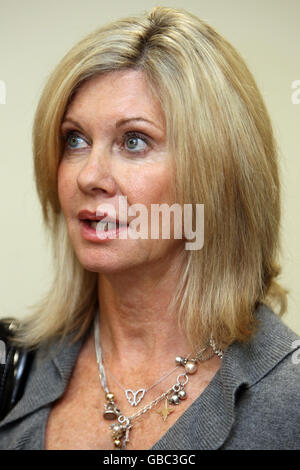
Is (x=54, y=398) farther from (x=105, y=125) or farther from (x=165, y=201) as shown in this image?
(x=105, y=125)

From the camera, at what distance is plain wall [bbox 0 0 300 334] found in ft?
7.20

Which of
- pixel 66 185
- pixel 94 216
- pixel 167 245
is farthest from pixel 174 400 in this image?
pixel 66 185

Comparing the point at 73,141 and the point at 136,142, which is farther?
the point at 73,141

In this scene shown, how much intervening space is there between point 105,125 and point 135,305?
1.55 feet

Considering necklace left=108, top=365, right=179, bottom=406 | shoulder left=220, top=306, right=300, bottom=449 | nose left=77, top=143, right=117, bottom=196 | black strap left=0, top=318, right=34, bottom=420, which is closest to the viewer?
shoulder left=220, top=306, right=300, bottom=449

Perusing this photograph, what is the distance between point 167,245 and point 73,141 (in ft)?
1.20

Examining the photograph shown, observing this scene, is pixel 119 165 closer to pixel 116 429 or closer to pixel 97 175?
pixel 97 175

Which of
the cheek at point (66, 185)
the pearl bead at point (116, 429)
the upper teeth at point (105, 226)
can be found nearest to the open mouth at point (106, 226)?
the upper teeth at point (105, 226)

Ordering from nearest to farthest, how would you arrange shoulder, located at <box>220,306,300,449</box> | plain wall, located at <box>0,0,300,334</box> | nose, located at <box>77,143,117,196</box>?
shoulder, located at <box>220,306,300,449</box> < nose, located at <box>77,143,117,196</box> < plain wall, located at <box>0,0,300,334</box>

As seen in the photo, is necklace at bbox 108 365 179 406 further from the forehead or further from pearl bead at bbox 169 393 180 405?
the forehead

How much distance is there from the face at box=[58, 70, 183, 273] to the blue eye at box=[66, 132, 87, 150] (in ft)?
0.13

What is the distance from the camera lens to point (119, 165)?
151 cm

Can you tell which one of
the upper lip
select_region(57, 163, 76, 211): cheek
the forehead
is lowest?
the upper lip

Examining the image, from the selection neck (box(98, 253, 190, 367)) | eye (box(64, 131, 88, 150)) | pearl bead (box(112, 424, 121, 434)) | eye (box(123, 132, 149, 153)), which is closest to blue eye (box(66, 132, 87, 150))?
eye (box(64, 131, 88, 150))
